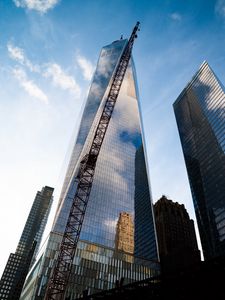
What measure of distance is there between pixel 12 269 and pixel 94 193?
440 feet

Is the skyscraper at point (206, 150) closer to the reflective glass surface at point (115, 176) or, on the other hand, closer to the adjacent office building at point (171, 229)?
the adjacent office building at point (171, 229)

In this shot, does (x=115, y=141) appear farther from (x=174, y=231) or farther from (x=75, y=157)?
(x=174, y=231)

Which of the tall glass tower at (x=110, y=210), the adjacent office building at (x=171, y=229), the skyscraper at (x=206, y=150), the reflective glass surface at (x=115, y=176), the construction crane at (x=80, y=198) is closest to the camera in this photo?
the construction crane at (x=80, y=198)

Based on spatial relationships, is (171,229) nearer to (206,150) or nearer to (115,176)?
(206,150)

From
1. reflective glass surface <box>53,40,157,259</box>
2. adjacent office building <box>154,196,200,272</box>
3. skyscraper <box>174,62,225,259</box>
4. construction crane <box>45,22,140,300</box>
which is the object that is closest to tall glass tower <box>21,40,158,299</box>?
reflective glass surface <box>53,40,157,259</box>

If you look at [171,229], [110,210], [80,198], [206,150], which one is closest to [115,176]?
[110,210]

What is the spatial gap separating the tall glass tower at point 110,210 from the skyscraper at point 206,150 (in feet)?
90.7

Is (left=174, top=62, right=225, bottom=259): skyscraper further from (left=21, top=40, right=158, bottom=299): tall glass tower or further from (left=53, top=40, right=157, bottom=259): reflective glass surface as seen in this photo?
(left=53, top=40, right=157, bottom=259): reflective glass surface

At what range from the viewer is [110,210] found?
98.2 m

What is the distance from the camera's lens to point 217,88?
→ 13812cm

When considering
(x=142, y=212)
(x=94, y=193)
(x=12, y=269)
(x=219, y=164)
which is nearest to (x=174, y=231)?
(x=142, y=212)

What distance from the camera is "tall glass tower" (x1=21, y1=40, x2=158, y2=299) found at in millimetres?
75438

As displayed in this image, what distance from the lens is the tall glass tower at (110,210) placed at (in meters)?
75.4

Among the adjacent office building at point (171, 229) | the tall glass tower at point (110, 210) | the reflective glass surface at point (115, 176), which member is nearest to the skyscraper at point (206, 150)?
the adjacent office building at point (171, 229)
